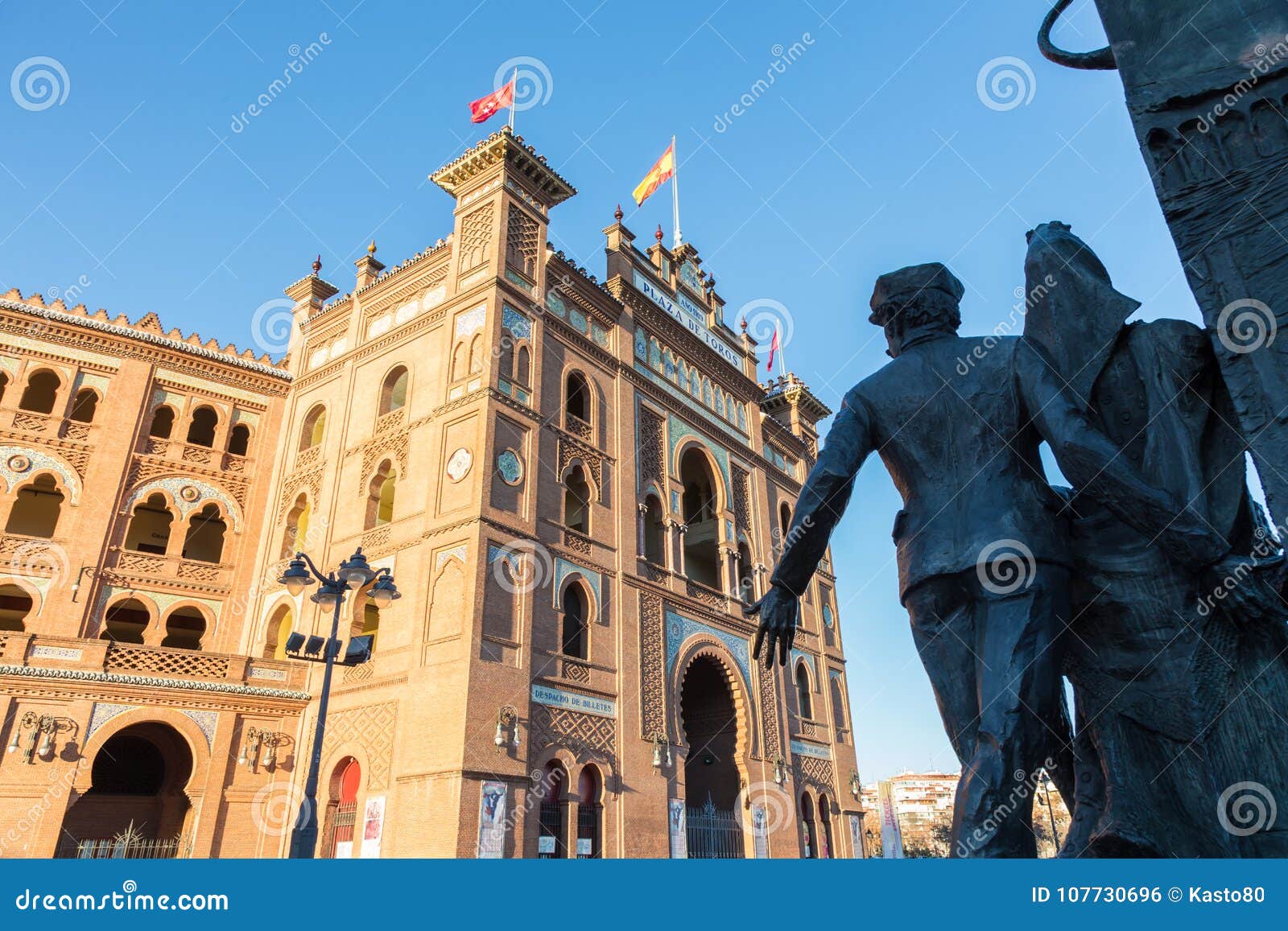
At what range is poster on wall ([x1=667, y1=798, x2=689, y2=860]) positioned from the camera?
16.4 metres

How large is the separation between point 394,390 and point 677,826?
11431 mm

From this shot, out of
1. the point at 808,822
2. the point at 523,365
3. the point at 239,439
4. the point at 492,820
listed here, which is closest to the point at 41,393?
the point at 239,439

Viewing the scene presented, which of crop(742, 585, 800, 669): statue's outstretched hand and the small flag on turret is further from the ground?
the small flag on turret

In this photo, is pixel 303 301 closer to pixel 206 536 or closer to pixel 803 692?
pixel 206 536

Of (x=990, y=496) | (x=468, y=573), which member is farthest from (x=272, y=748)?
(x=990, y=496)

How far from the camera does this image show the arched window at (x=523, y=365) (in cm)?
→ 1694

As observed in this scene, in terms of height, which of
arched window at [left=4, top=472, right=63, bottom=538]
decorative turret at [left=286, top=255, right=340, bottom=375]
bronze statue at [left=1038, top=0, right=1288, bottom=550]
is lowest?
bronze statue at [left=1038, top=0, right=1288, bottom=550]

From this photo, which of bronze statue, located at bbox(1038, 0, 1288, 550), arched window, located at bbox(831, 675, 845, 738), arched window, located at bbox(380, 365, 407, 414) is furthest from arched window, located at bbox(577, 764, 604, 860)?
bronze statue, located at bbox(1038, 0, 1288, 550)

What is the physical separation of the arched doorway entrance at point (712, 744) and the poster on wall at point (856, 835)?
531 centimetres

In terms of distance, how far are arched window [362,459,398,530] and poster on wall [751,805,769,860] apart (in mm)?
10672

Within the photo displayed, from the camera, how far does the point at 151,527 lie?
64.7ft

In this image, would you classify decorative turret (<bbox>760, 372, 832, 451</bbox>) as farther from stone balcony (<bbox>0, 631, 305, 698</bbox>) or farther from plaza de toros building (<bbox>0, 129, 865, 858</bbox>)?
stone balcony (<bbox>0, 631, 305, 698</bbox>)

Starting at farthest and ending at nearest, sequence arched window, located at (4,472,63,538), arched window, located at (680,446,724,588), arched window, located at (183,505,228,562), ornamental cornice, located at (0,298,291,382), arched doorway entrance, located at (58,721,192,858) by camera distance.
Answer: arched window, located at (680,446,724,588), arched window, located at (183,505,228,562), ornamental cornice, located at (0,298,291,382), arched window, located at (4,472,63,538), arched doorway entrance, located at (58,721,192,858)

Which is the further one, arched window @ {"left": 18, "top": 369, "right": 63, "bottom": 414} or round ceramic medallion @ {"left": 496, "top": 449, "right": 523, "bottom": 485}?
arched window @ {"left": 18, "top": 369, "right": 63, "bottom": 414}
